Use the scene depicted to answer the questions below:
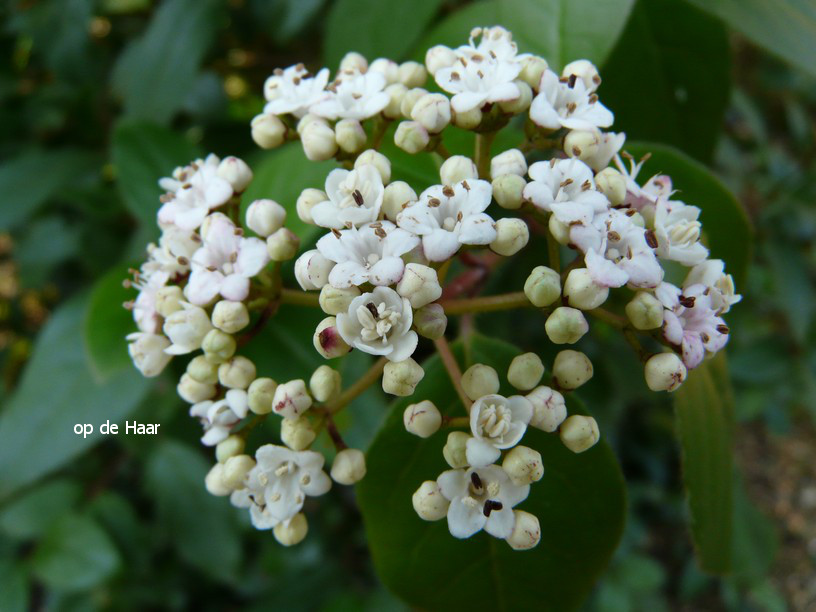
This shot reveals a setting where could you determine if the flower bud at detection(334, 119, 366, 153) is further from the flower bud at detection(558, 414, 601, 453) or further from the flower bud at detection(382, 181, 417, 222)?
the flower bud at detection(558, 414, 601, 453)

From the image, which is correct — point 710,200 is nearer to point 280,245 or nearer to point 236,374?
point 280,245

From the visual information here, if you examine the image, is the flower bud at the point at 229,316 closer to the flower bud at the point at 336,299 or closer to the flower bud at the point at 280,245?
the flower bud at the point at 280,245

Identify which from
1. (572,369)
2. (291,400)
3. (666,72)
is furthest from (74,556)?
(666,72)

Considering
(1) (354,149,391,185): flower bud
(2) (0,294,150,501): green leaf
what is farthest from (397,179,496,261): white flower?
(2) (0,294,150,501): green leaf

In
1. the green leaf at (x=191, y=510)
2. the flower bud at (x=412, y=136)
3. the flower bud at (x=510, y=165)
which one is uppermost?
the flower bud at (x=510, y=165)

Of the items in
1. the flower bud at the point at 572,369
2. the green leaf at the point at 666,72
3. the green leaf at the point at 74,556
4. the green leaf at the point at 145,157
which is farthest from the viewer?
the green leaf at the point at 74,556

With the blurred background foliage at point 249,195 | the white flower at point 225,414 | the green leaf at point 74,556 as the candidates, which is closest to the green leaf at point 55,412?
the blurred background foliage at point 249,195
